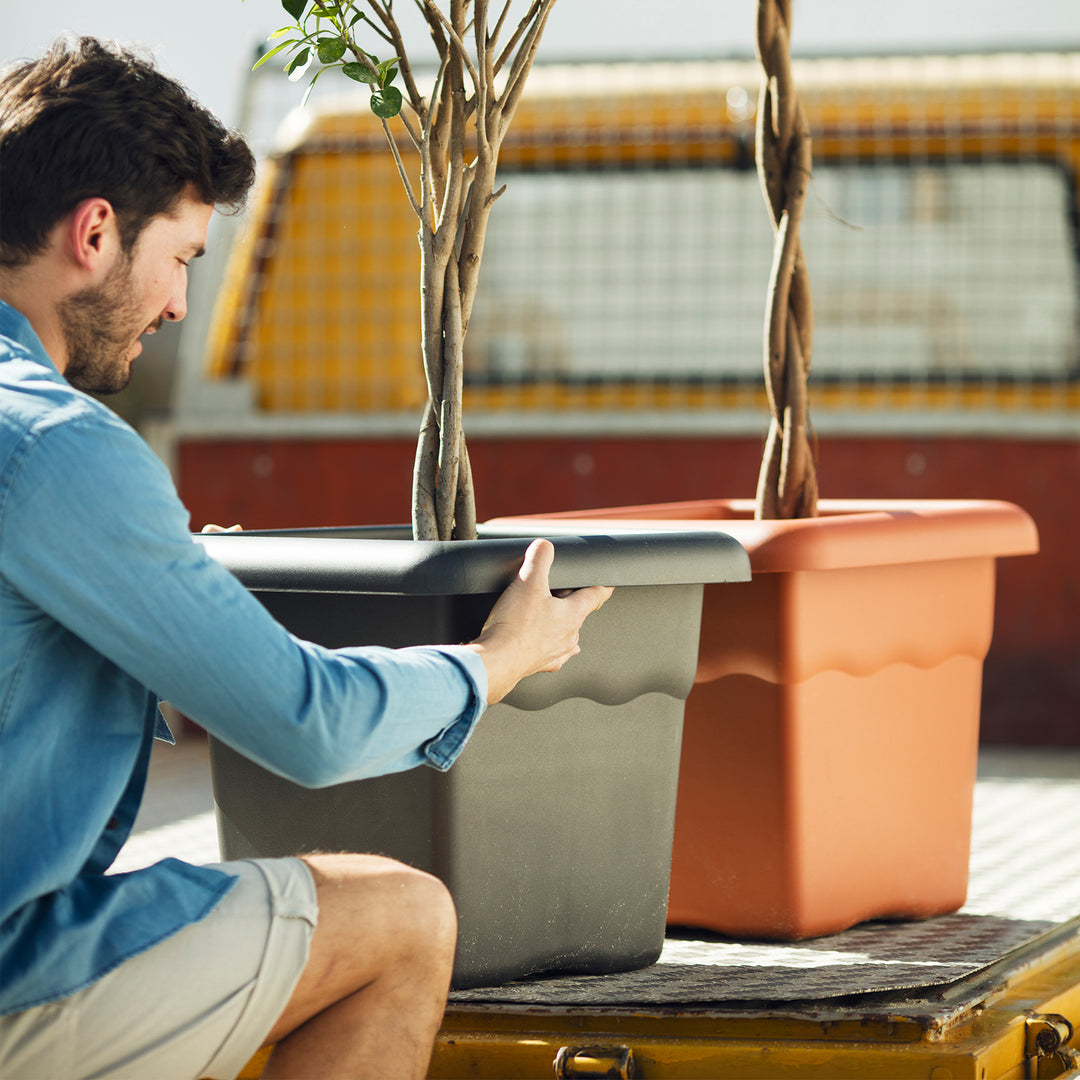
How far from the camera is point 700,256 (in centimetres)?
491

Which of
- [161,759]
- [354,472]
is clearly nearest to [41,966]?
[161,759]

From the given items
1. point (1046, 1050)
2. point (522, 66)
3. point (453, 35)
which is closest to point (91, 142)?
point (453, 35)

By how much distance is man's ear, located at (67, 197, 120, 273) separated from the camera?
4.36 ft

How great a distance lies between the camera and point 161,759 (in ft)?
15.2

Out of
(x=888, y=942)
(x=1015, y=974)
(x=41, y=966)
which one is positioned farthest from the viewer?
(x=888, y=942)

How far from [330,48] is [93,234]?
0.66m

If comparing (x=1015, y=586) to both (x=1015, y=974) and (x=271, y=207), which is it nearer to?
(x=271, y=207)

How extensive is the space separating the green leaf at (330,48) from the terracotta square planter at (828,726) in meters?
0.72

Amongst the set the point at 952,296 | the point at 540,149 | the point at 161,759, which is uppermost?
the point at 540,149

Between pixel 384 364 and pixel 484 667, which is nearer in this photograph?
pixel 484 667

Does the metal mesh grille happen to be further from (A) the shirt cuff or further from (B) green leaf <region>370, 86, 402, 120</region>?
(A) the shirt cuff

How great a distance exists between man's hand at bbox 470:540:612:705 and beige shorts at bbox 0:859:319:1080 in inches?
10.9

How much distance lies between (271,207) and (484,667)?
3.96 meters

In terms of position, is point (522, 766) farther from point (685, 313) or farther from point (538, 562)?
point (685, 313)
